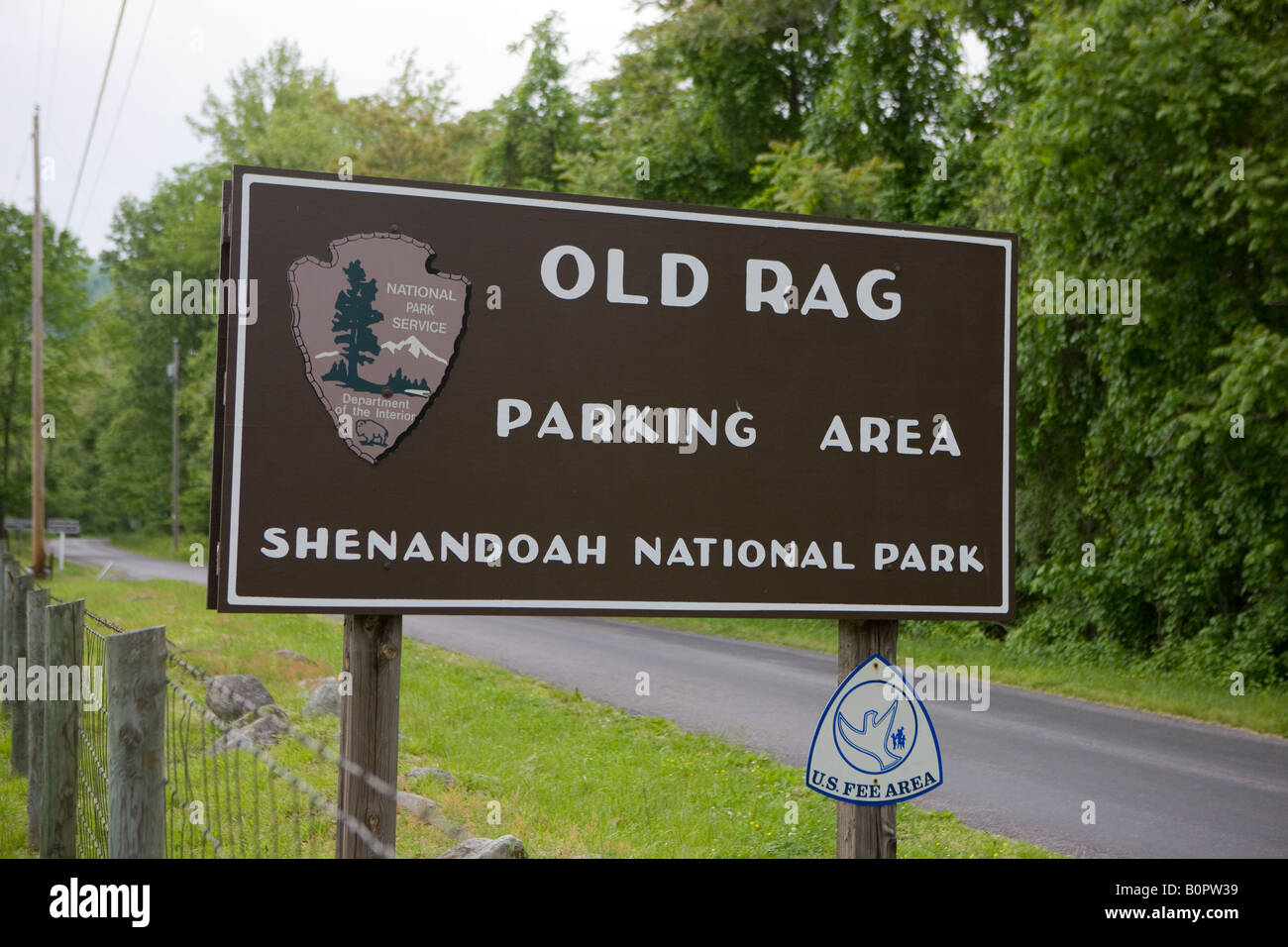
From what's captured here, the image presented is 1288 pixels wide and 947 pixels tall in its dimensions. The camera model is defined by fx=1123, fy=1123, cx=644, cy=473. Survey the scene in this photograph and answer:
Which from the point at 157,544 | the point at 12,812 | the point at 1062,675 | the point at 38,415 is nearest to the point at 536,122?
the point at 38,415

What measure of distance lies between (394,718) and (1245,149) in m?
10.6

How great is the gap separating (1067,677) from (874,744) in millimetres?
11187

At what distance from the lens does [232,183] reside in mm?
2936

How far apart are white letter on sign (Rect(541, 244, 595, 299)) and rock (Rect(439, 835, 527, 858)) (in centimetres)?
259

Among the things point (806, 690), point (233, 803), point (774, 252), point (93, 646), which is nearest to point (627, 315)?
point (774, 252)

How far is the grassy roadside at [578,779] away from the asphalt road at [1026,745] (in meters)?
0.53

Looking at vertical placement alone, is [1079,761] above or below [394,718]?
below

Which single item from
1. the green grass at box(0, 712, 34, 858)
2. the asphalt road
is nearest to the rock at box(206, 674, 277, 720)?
the green grass at box(0, 712, 34, 858)

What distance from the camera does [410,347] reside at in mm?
2961

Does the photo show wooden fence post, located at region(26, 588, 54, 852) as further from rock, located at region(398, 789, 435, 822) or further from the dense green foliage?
the dense green foliage

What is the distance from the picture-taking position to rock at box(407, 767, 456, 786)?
6.91 meters

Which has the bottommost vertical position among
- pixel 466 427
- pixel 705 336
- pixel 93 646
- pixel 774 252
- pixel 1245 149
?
pixel 93 646

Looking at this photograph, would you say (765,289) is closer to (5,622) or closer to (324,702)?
(324,702)

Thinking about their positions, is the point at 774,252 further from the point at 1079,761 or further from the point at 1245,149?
the point at 1245,149
